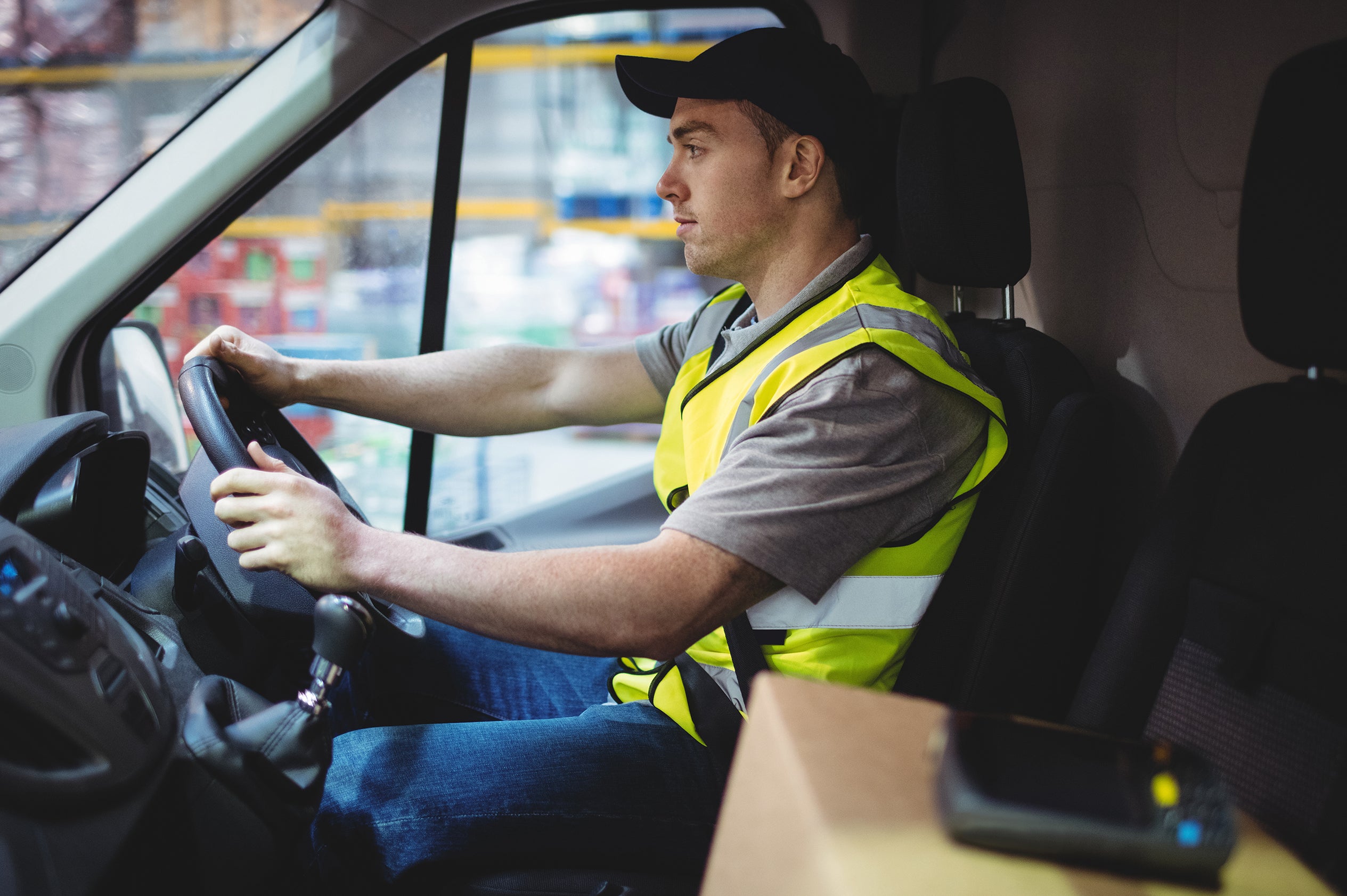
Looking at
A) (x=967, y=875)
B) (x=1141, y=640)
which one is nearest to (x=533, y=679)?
(x=1141, y=640)

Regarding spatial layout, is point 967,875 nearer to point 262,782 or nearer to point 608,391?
point 262,782

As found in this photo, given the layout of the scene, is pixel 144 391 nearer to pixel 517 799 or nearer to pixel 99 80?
pixel 99 80

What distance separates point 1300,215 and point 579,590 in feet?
2.42

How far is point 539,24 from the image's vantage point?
203 centimetres

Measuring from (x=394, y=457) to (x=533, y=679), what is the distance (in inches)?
37.7

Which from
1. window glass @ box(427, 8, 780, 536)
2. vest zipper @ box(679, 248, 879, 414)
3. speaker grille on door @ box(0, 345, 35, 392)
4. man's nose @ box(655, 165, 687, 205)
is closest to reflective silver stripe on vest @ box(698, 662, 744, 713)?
vest zipper @ box(679, 248, 879, 414)

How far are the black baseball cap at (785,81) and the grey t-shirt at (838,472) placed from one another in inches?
16.0

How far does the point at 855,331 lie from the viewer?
1113 millimetres

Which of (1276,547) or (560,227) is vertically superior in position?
(560,227)

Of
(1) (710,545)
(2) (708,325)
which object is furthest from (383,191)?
(1) (710,545)

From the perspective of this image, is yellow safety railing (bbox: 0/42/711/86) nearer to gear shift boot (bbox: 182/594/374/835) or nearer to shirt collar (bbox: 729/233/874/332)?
shirt collar (bbox: 729/233/874/332)

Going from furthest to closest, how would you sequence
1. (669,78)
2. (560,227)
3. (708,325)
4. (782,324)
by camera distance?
(560,227), (708,325), (669,78), (782,324)

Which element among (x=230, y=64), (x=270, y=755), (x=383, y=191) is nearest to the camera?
(x=270, y=755)

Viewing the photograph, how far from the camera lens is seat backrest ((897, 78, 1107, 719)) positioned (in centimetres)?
110
